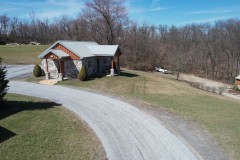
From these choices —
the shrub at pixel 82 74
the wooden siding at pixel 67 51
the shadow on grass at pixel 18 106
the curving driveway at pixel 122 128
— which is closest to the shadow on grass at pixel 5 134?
the shadow on grass at pixel 18 106

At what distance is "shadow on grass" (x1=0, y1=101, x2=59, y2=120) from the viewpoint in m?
13.9

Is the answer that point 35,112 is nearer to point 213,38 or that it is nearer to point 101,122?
point 101,122

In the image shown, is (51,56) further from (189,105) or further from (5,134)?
(189,105)

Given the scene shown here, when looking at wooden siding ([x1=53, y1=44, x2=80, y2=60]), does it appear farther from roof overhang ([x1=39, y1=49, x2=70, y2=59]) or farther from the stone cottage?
roof overhang ([x1=39, y1=49, x2=70, y2=59])

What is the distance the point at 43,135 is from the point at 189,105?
37.5 feet

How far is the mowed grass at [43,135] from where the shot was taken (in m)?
9.16

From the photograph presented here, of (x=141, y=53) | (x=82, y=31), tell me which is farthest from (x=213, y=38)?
(x=82, y=31)

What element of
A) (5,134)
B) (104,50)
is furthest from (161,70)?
(5,134)

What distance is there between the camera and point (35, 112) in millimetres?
13930

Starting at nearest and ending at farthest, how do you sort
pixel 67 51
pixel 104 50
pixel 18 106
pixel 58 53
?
pixel 18 106
pixel 58 53
pixel 67 51
pixel 104 50

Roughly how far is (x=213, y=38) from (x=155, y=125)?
65.4 m

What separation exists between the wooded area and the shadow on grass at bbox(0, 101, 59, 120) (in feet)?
96.5

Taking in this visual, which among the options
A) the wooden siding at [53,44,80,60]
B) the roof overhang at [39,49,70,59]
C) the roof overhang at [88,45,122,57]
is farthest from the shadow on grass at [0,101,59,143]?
the roof overhang at [88,45,122,57]

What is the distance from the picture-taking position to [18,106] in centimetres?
1520
